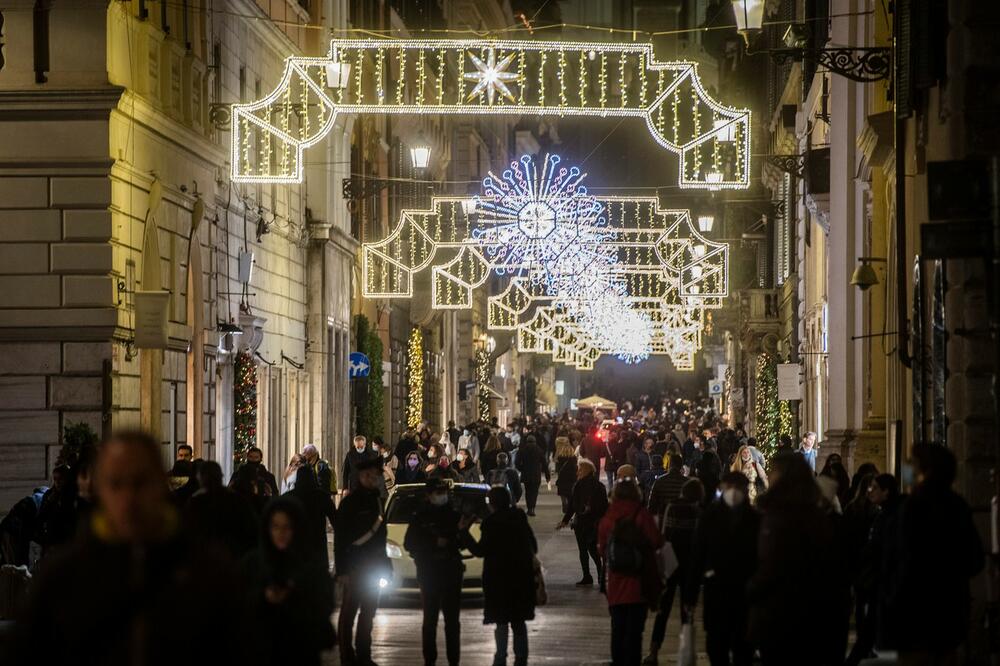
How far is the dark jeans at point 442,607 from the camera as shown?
15.9m

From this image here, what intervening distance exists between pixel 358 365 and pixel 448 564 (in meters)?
30.0

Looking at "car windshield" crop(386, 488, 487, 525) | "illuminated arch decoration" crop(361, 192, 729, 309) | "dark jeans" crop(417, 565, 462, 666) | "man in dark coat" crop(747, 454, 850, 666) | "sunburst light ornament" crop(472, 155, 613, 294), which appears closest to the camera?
"man in dark coat" crop(747, 454, 850, 666)

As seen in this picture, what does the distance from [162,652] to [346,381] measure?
39.5 meters

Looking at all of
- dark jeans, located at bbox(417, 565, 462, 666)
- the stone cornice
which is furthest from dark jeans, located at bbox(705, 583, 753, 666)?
the stone cornice

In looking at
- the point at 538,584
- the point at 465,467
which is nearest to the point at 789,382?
the point at 465,467

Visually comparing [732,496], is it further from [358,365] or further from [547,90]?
[358,365]

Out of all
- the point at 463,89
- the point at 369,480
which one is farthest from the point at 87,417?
the point at 369,480

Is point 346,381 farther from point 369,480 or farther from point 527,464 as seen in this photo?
point 369,480

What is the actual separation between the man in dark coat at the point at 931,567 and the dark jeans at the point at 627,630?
4.74 meters

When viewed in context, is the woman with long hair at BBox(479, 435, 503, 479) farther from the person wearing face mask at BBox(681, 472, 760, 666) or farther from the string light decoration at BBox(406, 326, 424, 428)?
the person wearing face mask at BBox(681, 472, 760, 666)

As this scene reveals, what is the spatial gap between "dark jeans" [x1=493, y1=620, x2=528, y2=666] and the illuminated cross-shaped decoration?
31.4 ft

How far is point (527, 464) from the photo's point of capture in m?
42.3

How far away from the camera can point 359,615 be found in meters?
15.9

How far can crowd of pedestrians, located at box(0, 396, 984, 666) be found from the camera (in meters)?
5.88
